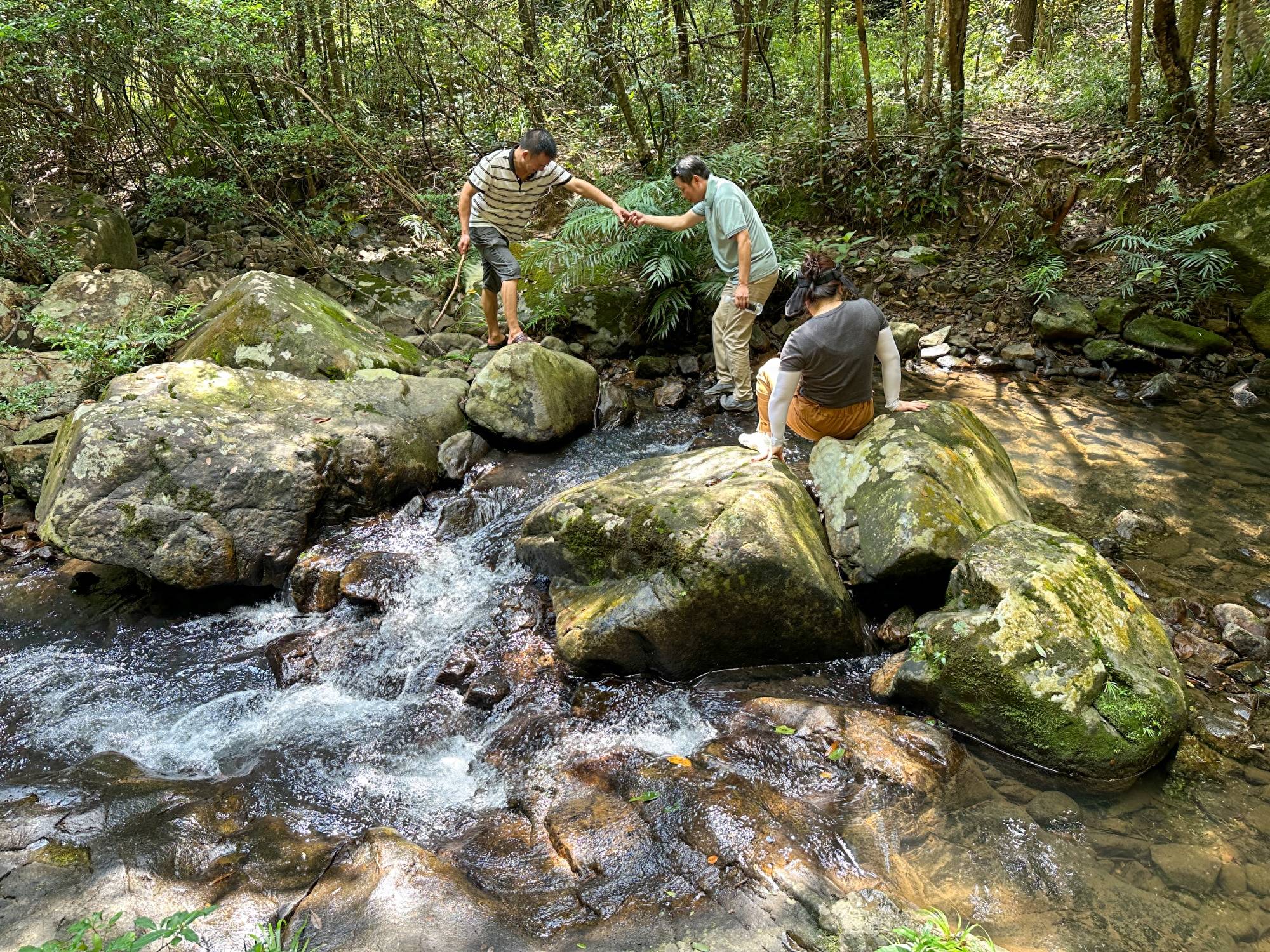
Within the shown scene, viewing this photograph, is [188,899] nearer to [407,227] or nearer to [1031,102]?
[407,227]

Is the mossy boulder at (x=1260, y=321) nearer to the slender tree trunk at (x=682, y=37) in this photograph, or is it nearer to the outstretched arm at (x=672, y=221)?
the outstretched arm at (x=672, y=221)

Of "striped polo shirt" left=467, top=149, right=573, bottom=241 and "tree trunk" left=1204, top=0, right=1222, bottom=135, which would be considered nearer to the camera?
"striped polo shirt" left=467, top=149, right=573, bottom=241

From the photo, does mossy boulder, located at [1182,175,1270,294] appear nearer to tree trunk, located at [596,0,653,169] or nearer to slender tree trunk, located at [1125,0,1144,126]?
slender tree trunk, located at [1125,0,1144,126]

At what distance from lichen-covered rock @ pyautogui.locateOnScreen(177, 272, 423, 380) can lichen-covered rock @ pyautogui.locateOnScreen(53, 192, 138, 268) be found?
303cm

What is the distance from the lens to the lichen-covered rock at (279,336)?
6680 mm

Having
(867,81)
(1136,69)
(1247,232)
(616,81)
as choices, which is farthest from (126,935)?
(1136,69)

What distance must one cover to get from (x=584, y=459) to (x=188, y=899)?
450cm

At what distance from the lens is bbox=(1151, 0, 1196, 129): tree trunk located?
329 inches

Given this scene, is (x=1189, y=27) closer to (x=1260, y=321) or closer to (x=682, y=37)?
(x=1260, y=321)

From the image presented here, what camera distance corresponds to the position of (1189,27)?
340 inches

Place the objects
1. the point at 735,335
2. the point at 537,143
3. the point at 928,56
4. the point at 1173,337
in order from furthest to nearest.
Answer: the point at 928,56 < the point at 1173,337 < the point at 735,335 < the point at 537,143

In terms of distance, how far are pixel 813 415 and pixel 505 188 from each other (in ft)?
12.2

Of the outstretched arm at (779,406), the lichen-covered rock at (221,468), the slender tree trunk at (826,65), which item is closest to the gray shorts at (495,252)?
the lichen-covered rock at (221,468)

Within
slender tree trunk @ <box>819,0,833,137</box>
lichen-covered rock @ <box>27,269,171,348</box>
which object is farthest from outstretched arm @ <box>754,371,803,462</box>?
lichen-covered rock @ <box>27,269,171,348</box>
